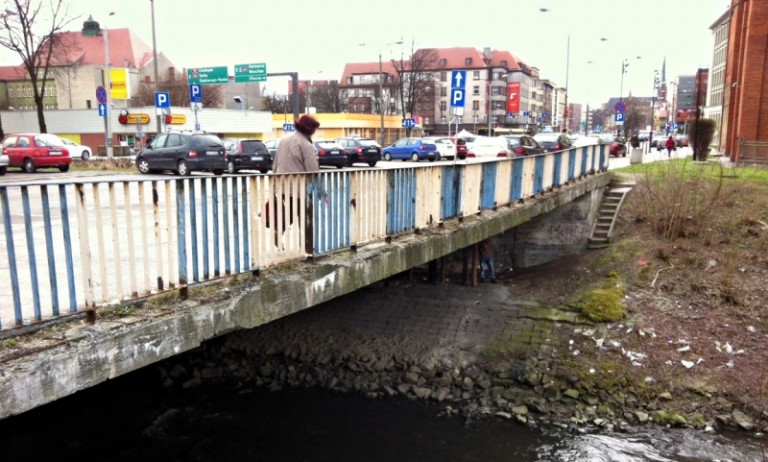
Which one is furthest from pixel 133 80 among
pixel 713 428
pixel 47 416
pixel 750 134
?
pixel 713 428

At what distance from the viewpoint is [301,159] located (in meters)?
6.93

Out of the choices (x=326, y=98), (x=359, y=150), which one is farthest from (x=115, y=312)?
(x=326, y=98)

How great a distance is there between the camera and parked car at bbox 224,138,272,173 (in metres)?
23.1

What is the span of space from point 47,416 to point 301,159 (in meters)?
6.40

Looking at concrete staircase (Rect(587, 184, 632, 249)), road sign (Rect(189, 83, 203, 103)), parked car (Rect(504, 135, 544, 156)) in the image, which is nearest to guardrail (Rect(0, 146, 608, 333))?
concrete staircase (Rect(587, 184, 632, 249))

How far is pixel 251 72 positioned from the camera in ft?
101

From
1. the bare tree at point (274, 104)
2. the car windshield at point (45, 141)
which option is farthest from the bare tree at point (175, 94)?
the car windshield at point (45, 141)

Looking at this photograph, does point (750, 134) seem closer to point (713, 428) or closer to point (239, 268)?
point (713, 428)

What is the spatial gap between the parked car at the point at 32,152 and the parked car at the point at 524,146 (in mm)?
18034

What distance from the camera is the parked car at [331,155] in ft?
88.5

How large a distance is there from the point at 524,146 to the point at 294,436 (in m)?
18.9

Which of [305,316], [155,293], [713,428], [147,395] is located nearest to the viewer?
[155,293]

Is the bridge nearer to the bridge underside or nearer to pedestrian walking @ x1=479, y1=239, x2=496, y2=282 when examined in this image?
the bridge underside

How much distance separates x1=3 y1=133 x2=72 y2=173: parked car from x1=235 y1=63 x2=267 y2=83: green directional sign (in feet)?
34.7
